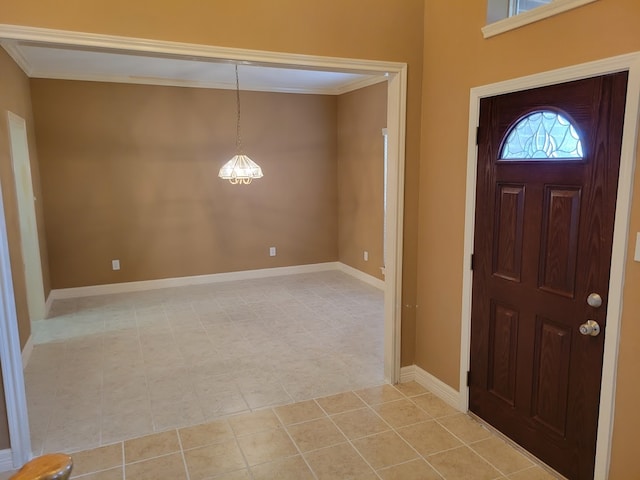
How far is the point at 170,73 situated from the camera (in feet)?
18.6

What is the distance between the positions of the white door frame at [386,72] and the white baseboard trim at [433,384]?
83mm

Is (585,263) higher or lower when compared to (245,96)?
lower

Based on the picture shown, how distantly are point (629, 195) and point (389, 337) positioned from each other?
1.92 meters

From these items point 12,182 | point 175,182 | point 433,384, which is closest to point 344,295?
point 433,384

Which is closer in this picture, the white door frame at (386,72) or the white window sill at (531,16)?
the white window sill at (531,16)

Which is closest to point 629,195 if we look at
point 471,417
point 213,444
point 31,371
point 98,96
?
point 471,417

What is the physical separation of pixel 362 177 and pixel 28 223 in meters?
4.09

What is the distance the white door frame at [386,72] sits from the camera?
2.39 meters

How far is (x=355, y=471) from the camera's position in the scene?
2.49 metres

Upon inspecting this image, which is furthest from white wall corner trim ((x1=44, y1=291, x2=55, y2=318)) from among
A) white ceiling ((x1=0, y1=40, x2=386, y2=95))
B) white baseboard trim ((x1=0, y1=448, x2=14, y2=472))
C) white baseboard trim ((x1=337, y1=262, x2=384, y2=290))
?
white baseboard trim ((x1=337, y1=262, x2=384, y2=290))

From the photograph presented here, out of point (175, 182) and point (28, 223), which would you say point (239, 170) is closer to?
point (175, 182)

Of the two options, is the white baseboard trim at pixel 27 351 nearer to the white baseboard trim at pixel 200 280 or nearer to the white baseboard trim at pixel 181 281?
the white baseboard trim at pixel 200 280

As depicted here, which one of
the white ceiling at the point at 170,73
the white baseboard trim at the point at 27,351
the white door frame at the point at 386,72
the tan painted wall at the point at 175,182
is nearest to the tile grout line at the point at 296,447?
the white door frame at the point at 386,72

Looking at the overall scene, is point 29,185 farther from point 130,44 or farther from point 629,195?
point 629,195
